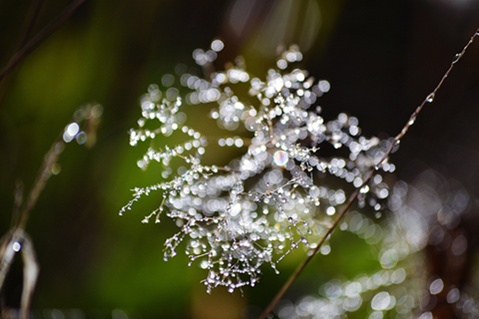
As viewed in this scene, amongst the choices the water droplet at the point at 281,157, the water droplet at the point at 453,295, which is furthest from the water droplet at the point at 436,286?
the water droplet at the point at 281,157

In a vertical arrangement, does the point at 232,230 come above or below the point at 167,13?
below

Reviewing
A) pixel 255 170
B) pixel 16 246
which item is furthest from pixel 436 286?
pixel 16 246

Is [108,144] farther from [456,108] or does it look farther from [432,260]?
[456,108]

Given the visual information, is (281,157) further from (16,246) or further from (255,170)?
(16,246)

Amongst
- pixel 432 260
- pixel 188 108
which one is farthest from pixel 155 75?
pixel 432 260

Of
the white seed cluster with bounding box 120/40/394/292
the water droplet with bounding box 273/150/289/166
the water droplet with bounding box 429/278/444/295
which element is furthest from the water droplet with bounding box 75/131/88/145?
the water droplet with bounding box 429/278/444/295

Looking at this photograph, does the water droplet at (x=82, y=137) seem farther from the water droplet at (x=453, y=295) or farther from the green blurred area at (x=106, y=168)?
the water droplet at (x=453, y=295)

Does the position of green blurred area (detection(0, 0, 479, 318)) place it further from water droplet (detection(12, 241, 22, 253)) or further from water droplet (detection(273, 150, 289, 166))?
water droplet (detection(273, 150, 289, 166))

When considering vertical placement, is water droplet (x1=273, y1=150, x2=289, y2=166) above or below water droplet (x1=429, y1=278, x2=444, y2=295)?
above
